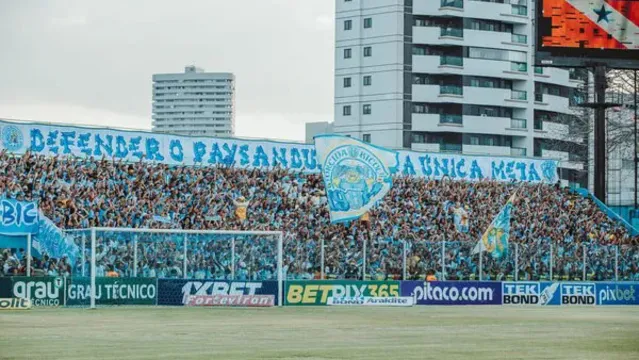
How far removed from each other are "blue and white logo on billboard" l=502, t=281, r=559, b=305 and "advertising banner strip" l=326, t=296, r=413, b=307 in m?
5.23

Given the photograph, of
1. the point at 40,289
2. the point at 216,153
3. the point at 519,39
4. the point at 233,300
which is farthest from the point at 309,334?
the point at 519,39

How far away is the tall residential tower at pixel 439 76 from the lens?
115 metres

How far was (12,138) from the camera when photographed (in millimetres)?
54188

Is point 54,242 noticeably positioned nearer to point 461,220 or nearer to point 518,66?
point 461,220

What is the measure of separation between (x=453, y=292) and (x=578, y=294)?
6.76 m

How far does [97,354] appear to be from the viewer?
82.6ft

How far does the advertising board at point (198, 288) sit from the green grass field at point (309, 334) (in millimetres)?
2179

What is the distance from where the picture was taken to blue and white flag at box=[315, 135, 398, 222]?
55500 millimetres

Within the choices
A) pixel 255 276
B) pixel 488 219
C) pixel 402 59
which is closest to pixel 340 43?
pixel 402 59

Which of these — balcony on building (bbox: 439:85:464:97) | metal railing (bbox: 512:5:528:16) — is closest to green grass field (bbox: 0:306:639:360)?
balcony on building (bbox: 439:85:464:97)

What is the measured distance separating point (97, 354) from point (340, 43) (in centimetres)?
9303

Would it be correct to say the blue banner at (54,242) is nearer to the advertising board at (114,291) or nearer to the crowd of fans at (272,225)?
the crowd of fans at (272,225)

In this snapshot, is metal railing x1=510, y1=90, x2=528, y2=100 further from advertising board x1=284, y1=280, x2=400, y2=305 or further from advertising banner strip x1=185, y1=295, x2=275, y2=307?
advertising banner strip x1=185, y1=295, x2=275, y2=307

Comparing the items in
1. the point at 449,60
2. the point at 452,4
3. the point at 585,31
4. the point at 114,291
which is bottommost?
the point at 114,291
